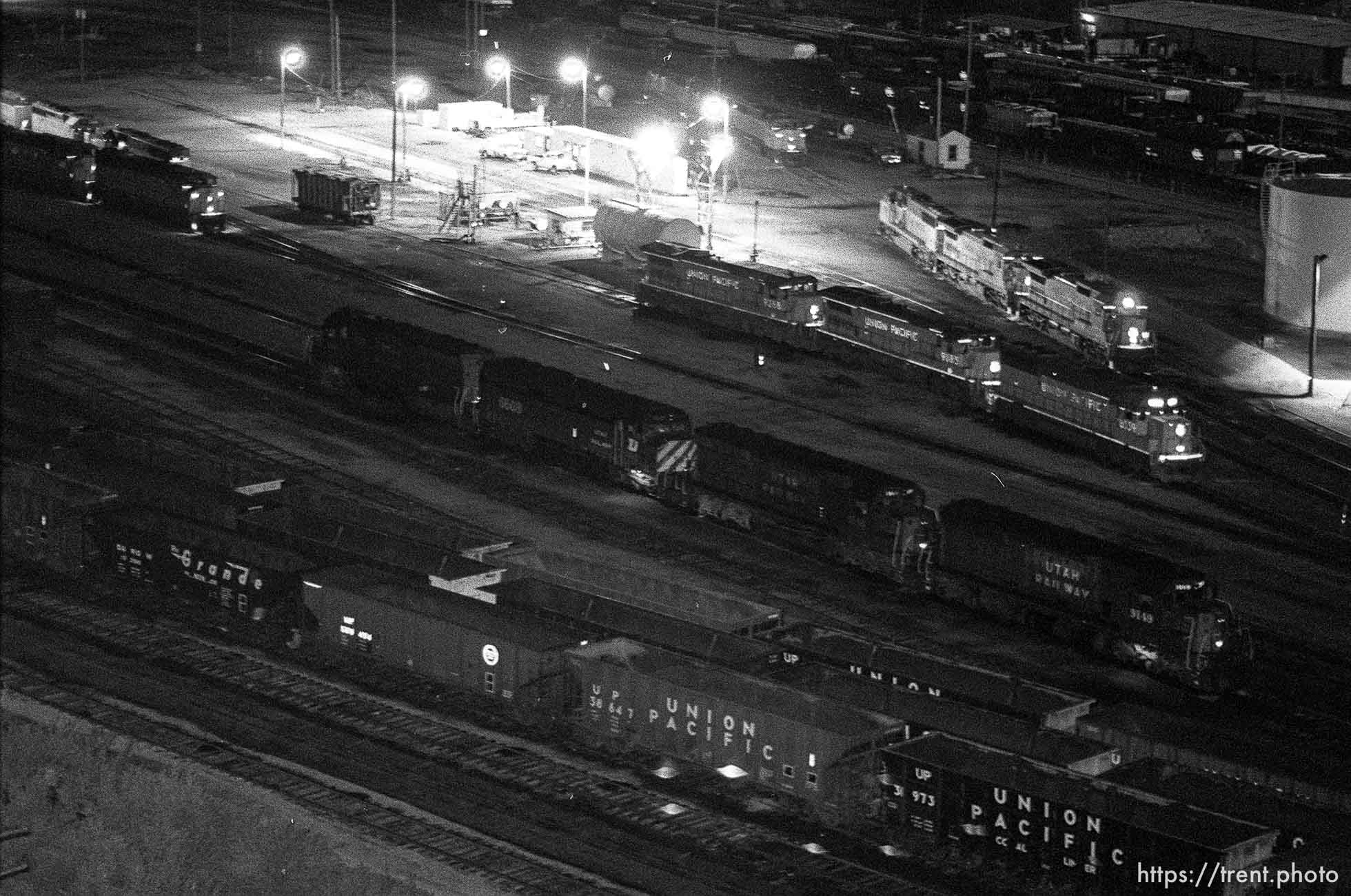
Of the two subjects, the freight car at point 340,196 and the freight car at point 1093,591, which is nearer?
the freight car at point 1093,591

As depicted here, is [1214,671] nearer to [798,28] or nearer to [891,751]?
[891,751]

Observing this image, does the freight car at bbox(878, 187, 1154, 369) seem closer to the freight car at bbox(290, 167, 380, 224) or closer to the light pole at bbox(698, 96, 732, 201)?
the light pole at bbox(698, 96, 732, 201)

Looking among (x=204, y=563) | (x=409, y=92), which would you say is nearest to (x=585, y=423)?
(x=204, y=563)

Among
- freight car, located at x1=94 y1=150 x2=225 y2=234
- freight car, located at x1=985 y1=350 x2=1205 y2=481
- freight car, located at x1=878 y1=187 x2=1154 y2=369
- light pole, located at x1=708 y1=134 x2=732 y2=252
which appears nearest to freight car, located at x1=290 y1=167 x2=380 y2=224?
freight car, located at x1=94 y1=150 x2=225 y2=234

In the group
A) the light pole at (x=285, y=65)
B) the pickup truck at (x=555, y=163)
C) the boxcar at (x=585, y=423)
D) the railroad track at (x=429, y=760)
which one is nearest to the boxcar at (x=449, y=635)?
the railroad track at (x=429, y=760)

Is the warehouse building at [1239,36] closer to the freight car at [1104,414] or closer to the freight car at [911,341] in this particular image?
the freight car at [911,341]

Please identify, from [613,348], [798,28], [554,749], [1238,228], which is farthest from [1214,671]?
[798,28]
